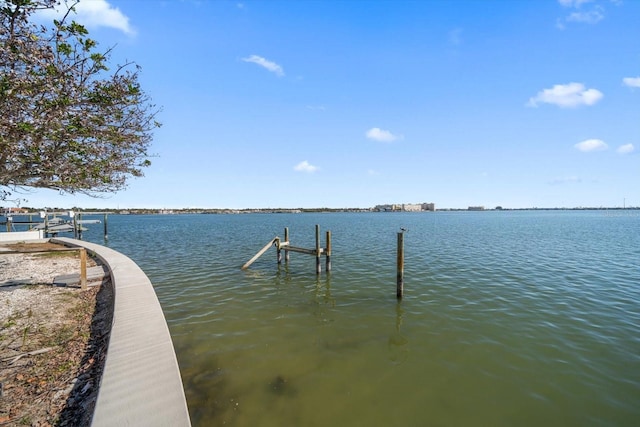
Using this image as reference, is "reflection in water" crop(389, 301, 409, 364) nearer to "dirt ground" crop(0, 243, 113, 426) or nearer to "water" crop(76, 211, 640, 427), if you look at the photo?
"water" crop(76, 211, 640, 427)

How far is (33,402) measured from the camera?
452 centimetres

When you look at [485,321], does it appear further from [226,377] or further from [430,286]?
[226,377]

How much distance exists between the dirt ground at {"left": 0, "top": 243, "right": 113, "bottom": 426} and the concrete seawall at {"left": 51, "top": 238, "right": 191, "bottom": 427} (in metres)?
0.39

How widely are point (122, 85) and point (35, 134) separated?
2276 mm

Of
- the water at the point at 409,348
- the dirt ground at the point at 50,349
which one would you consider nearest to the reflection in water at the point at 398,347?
the water at the point at 409,348

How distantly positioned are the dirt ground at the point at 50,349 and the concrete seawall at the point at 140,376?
39 cm

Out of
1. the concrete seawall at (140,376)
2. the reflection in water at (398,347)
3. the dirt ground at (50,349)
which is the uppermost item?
the concrete seawall at (140,376)

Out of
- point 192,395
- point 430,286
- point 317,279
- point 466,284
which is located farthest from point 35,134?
point 466,284

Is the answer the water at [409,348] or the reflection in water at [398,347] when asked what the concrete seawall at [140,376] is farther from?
the reflection in water at [398,347]

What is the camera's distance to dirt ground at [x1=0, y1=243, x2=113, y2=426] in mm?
4371

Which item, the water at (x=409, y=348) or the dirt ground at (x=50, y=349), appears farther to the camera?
the water at (x=409, y=348)

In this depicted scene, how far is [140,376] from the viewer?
466 centimetres

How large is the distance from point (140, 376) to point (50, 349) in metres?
3.26

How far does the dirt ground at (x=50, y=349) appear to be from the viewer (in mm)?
4371
